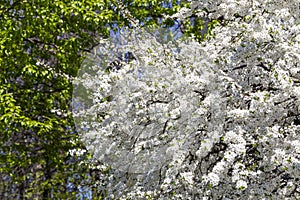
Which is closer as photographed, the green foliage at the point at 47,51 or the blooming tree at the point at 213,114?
the blooming tree at the point at 213,114

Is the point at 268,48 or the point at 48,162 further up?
the point at 48,162

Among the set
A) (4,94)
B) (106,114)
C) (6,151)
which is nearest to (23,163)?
(6,151)

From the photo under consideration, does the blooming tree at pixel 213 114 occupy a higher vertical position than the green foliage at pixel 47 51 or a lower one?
lower

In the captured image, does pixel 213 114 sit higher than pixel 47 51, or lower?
lower

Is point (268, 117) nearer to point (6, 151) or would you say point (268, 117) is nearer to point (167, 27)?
point (167, 27)

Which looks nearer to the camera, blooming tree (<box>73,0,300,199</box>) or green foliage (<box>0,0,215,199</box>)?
blooming tree (<box>73,0,300,199</box>)

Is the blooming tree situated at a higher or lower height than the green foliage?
lower

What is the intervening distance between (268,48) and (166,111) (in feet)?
3.35

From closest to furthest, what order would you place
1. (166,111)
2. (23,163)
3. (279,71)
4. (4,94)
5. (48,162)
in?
(279,71) < (166,111) < (4,94) < (23,163) < (48,162)

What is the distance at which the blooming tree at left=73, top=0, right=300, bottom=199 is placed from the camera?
402 centimetres

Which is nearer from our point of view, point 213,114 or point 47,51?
point 213,114

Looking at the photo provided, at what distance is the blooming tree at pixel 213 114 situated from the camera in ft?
13.2

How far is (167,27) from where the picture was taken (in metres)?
8.91

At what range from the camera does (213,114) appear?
437cm
